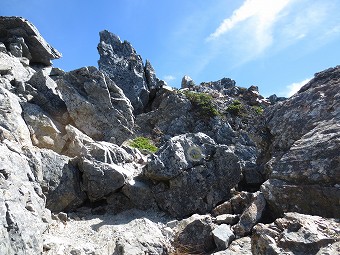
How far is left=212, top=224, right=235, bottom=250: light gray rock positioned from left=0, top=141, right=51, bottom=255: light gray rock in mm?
6336

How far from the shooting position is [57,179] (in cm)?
1476

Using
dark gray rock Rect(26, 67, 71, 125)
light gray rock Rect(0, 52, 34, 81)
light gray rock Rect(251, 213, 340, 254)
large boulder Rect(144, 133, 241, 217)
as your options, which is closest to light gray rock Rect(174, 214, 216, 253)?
large boulder Rect(144, 133, 241, 217)

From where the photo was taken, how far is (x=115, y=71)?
4294 centimetres

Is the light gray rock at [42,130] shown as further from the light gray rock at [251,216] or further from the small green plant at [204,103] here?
the small green plant at [204,103]

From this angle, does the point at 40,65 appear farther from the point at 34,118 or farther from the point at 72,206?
the point at 72,206

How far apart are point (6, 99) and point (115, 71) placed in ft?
88.5

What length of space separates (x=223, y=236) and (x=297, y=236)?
13.3 feet

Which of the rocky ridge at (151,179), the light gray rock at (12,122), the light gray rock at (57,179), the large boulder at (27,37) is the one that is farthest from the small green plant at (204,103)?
the light gray rock at (12,122)

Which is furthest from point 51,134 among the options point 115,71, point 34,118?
point 115,71

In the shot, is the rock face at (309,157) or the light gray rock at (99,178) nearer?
the rock face at (309,157)

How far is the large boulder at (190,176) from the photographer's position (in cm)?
1562

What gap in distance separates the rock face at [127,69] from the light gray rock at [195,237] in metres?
28.3

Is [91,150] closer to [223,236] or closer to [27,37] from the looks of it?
[223,236]

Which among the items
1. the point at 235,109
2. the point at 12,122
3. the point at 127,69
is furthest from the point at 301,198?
the point at 127,69
